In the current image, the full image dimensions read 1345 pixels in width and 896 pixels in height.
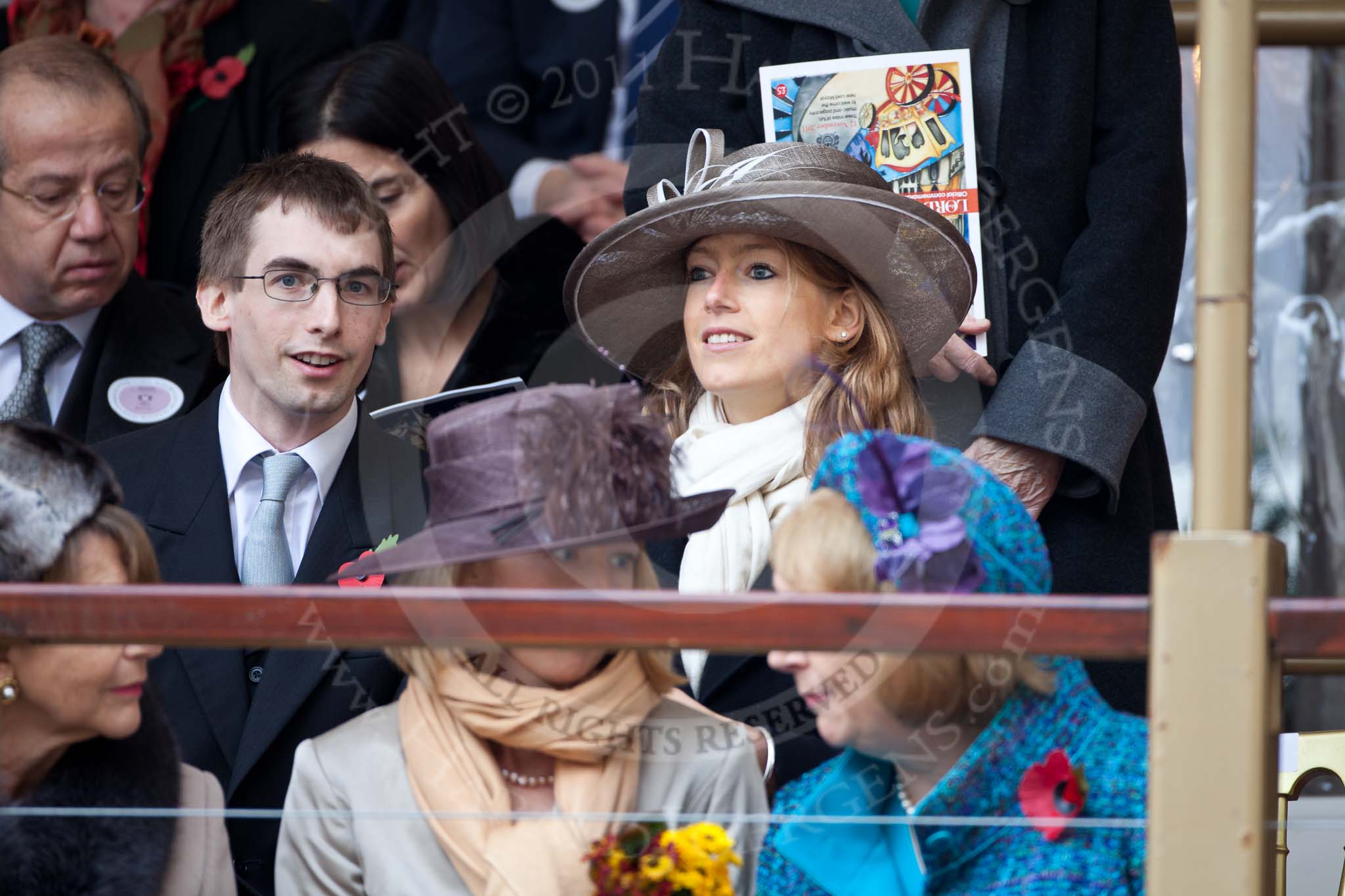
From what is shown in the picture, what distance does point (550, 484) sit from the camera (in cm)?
212

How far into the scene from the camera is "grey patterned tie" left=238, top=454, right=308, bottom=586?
8.77ft

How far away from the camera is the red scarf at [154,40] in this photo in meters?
3.80

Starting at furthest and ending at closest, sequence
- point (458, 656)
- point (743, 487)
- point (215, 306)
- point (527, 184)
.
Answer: point (527, 184), point (215, 306), point (743, 487), point (458, 656)

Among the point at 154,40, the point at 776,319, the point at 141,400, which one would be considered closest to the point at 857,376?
the point at 776,319

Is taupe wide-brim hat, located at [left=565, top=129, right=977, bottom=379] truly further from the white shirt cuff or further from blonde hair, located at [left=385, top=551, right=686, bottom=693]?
the white shirt cuff

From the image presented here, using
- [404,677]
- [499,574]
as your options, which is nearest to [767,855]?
[499,574]

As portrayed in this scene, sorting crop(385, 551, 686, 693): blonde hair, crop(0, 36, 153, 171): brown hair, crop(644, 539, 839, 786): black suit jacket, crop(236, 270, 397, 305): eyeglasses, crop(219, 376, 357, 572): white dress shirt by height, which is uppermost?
crop(0, 36, 153, 171): brown hair

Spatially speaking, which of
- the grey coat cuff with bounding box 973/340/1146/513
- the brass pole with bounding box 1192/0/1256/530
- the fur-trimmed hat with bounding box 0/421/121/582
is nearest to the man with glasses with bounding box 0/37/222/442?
the fur-trimmed hat with bounding box 0/421/121/582

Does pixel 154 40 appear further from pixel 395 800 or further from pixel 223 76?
pixel 395 800

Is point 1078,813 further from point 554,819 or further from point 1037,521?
point 1037,521

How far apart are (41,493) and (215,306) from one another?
0.89 metres

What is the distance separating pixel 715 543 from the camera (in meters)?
2.62

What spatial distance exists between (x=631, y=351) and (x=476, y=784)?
1.09 metres

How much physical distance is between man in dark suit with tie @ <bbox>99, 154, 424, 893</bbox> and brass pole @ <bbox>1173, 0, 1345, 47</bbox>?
1583 mm
